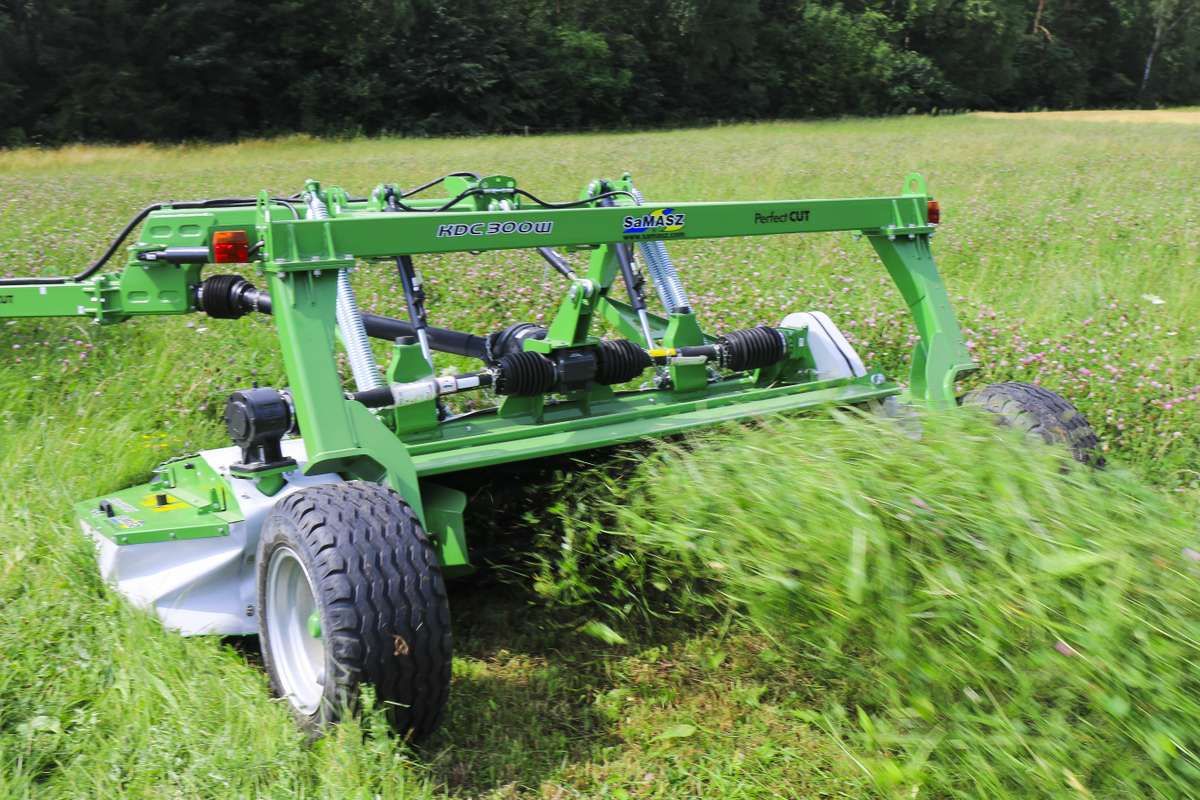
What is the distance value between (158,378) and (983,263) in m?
6.17

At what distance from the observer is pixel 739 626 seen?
12.9ft

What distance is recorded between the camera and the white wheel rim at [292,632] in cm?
343

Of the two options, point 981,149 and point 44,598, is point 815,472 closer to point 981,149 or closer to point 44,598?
point 44,598

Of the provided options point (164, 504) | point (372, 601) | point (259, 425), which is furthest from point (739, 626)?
point (164, 504)

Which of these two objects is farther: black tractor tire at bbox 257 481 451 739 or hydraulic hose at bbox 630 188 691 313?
hydraulic hose at bbox 630 188 691 313

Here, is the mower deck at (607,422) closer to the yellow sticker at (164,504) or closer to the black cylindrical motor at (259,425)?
the black cylindrical motor at (259,425)

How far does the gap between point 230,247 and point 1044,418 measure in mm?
3006

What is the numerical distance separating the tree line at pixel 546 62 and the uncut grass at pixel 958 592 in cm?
3311

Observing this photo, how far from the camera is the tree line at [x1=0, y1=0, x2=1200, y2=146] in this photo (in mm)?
34031

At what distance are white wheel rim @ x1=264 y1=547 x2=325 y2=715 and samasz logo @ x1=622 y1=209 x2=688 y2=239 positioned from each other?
1640mm

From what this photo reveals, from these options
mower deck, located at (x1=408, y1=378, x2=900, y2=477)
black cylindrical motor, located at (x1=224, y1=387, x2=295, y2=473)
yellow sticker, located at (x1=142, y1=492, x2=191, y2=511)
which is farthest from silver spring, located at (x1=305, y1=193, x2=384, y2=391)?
yellow sticker, located at (x1=142, y1=492, x2=191, y2=511)

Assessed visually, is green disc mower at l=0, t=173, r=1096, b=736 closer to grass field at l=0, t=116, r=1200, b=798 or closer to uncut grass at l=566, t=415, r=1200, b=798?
grass field at l=0, t=116, r=1200, b=798

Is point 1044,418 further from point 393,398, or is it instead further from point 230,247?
point 230,247

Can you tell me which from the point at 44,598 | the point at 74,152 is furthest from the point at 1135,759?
the point at 74,152
